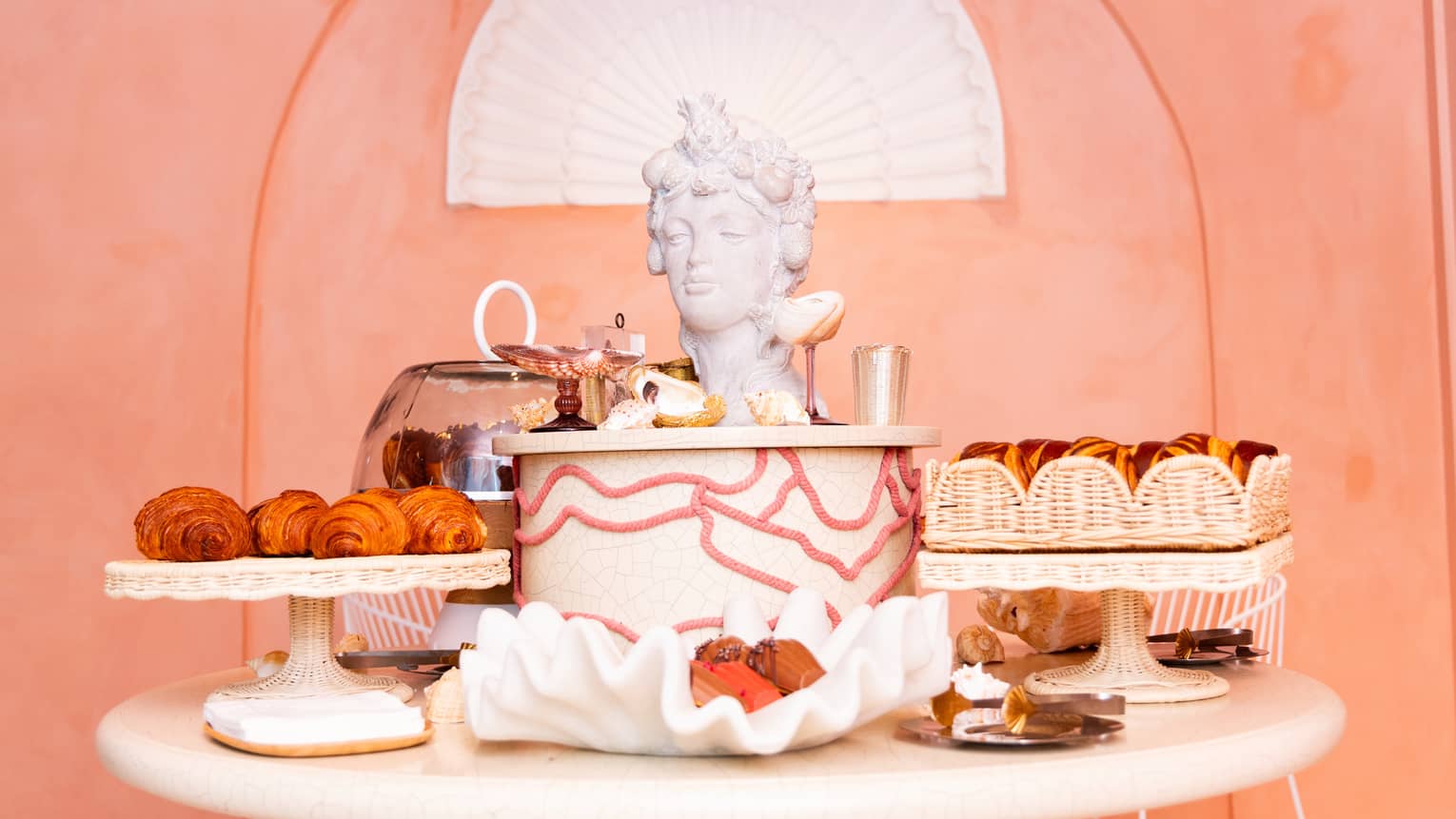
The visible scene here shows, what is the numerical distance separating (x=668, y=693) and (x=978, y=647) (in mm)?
700

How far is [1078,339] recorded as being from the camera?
3.05 m

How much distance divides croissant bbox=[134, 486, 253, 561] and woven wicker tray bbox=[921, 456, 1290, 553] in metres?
0.64

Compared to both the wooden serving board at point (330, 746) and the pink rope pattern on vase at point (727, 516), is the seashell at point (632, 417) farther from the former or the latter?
the wooden serving board at point (330, 746)

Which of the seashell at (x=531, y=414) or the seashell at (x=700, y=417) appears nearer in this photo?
the seashell at (x=700, y=417)

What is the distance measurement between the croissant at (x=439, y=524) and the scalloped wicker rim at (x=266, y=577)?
0.03 m

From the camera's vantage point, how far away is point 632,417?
1354mm

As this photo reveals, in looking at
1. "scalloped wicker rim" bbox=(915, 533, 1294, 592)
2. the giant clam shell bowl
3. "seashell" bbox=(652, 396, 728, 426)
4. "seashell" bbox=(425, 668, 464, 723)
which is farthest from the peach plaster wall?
the giant clam shell bowl

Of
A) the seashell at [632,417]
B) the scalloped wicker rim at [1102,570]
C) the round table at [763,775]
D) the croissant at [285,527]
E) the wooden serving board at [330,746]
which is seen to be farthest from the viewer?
the seashell at [632,417]

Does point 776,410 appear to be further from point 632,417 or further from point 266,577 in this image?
point 266,577

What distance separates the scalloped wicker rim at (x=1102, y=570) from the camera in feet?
3.69

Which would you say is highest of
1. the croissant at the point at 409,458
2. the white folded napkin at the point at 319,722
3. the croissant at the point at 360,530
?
the croissant at the point at 409,458

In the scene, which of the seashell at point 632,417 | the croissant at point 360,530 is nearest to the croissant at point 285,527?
the croissant at point 360,530

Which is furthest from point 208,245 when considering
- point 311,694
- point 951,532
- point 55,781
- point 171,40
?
point 951,532

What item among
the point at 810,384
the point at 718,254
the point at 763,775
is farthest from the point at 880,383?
the point at 763,775
